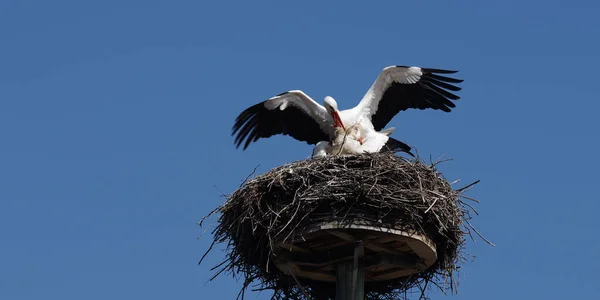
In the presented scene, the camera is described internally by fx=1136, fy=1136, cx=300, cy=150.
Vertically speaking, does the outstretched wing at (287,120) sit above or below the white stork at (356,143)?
above

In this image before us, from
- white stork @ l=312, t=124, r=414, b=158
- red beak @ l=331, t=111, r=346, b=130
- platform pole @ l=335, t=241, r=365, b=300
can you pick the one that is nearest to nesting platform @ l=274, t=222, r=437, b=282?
platform pole @ l=335, t=241, r=365, b=300

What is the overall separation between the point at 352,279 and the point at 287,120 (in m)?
3.24

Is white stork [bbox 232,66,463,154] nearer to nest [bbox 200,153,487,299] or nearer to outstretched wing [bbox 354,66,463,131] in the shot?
outstretched wing [bbox 354,66,463,131]

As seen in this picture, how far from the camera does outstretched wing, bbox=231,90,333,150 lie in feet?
42.8

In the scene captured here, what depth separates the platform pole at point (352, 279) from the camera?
10523mm

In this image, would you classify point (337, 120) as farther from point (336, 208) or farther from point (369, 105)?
point (336, 208)

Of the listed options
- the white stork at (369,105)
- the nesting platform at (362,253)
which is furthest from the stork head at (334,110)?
the nesting platform at (362,253)

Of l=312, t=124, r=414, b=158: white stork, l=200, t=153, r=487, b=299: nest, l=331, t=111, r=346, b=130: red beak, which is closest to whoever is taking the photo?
l=200, t=153, r=487, b=299: nest

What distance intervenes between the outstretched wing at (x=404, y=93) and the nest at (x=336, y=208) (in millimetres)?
2062

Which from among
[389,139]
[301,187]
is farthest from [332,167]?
[389,139]

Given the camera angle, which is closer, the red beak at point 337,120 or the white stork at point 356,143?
the white stork at point 356,143

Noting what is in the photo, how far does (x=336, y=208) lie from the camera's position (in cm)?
1023

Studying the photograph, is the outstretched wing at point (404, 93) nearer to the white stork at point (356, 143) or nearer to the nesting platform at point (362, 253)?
the white stork at point (356, 143)

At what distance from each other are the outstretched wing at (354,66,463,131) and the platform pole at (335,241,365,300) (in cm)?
262
